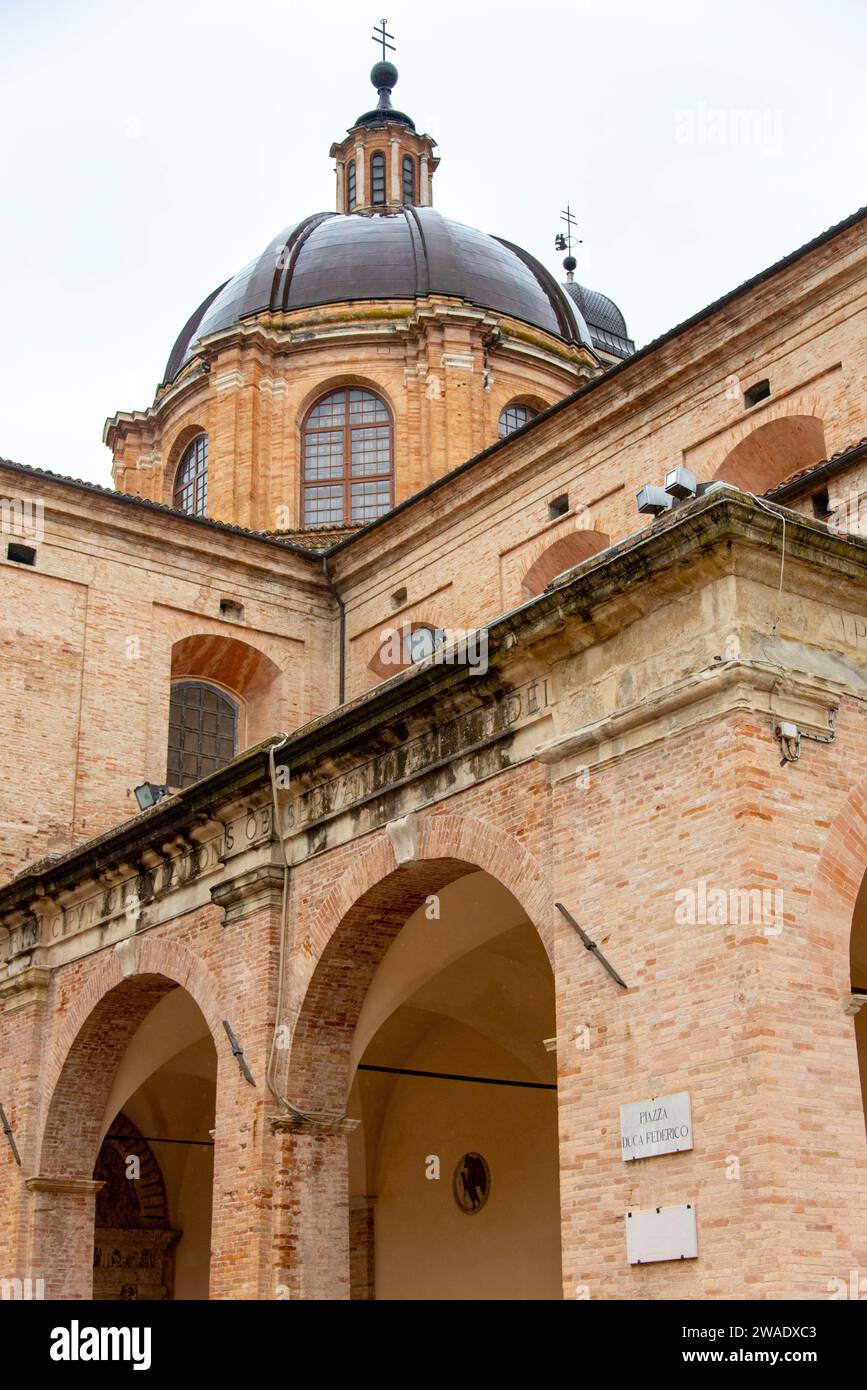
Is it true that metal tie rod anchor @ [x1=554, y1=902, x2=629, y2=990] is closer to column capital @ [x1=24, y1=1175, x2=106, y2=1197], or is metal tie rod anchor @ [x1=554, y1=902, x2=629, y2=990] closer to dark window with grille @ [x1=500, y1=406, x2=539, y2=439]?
column capital @ [x1=24, y1=1175, x2=106, y2=1197]

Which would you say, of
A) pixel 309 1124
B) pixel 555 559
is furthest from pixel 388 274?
pixel 309 1124

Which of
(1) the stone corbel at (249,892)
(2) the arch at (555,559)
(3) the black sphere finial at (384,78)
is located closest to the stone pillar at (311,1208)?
(1) the stone corbel at (249,892)

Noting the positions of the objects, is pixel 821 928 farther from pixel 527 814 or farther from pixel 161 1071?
pixel 161 1071

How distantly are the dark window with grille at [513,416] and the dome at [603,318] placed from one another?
13.1 meters

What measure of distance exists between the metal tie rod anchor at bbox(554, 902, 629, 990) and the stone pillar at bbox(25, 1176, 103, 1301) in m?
7.26

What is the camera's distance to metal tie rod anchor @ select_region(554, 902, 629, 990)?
10609 mm

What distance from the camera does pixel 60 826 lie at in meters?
19.3

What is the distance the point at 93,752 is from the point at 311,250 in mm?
11781

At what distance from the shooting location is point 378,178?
3291cm

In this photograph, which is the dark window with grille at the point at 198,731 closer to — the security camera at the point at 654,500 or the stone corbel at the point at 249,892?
the stone corbel at the point at 249,892

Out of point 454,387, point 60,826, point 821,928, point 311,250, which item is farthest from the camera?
point 311,250

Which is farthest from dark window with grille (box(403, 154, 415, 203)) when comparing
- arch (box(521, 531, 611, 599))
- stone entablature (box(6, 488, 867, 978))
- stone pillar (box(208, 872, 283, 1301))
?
stone pillar (box(208, 872, 283, 1301))

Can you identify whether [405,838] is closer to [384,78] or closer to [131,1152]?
[131,1152]
